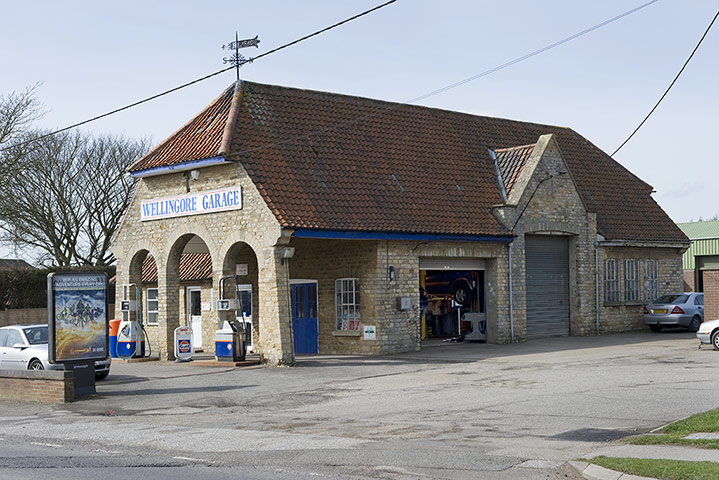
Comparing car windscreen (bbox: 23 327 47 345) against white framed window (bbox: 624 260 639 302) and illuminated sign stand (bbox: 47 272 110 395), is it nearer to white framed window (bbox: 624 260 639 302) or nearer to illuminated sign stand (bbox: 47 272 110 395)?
illuminated sign stand (bbox: 47 272 110 395)

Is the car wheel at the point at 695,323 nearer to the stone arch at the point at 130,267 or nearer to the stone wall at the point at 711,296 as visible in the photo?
the stone wall at the point at 711,296

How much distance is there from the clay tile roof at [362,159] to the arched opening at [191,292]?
11.2 feet

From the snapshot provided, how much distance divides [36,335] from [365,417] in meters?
11.4

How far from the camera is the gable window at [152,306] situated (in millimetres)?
32638

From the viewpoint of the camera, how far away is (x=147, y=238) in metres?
28.2

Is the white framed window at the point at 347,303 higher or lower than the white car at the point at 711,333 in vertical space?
higher

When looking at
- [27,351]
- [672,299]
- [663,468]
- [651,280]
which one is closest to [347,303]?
[27,351]

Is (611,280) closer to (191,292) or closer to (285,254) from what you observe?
(285,254)

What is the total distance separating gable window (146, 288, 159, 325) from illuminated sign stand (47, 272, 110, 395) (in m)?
12.2

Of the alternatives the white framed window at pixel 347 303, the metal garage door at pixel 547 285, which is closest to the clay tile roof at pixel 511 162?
the metal garage door at pixel 547 285

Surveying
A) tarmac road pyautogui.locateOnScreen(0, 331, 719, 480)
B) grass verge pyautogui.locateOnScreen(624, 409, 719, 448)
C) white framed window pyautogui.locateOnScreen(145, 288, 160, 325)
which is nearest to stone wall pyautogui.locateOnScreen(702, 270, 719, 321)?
tarmac road pyautogui.locateOnScreen(0, 331, 719, 480)

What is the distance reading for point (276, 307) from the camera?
23750 millimetres

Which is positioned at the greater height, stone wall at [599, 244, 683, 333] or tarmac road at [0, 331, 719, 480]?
stone wall at [599, 244, 683, 333]

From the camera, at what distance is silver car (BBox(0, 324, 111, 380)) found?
72.3ft
